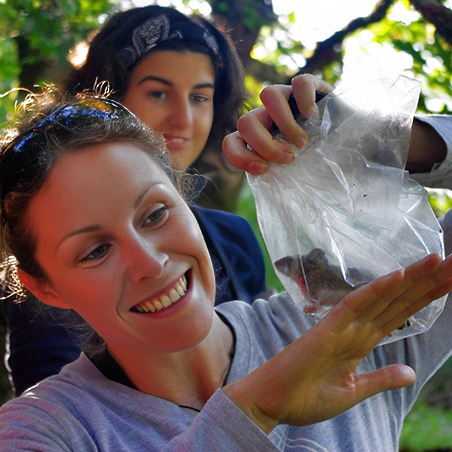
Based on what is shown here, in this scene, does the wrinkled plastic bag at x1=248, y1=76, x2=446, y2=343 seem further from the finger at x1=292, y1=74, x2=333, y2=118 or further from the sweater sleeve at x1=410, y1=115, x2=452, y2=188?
the sweater sleeve at x1=410, y1=115, x2=452, y2=188

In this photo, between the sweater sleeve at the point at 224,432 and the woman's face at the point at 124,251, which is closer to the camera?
the sweater sleeve at the point at 224,432

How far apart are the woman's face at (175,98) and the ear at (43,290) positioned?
0.82 metres

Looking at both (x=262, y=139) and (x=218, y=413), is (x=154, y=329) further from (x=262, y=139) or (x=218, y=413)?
(x=262, y=139)

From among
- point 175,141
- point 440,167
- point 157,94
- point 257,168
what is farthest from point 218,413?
point 157,94

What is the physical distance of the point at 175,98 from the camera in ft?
8.31

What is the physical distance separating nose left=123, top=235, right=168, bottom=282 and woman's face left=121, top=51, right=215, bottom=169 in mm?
976

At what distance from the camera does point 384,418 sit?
68.6 inches

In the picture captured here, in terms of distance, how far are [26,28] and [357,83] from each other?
159 cm

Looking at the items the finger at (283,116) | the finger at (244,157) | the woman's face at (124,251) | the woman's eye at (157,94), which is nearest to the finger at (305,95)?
the finger at (283,116)

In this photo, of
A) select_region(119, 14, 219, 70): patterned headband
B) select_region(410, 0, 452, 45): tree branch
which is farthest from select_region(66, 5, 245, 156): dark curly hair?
select_region(410, 0, 452, 45): tree branch

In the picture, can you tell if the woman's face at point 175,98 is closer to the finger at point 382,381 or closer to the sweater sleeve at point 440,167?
the sweater sleeve at point 440,167

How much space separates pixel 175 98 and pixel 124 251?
1.08m

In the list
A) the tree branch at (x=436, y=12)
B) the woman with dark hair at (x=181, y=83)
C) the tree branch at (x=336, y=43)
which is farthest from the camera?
the tree branch at (x=336, y=43)

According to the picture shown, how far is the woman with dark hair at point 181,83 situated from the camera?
251 centimetres
